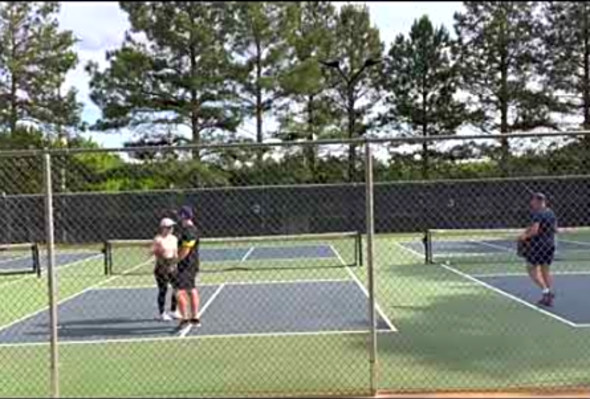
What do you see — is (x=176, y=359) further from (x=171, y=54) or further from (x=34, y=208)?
(x=171, y=54)

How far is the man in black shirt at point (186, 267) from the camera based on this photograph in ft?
40.1

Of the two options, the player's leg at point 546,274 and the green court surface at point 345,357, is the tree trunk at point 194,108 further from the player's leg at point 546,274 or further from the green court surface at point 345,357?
the player's leg at point 546,274

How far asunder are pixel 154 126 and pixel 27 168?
1149 inches

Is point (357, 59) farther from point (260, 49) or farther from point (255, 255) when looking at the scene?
point (255, 255)

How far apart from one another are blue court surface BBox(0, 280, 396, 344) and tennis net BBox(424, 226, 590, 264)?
400 centimetres

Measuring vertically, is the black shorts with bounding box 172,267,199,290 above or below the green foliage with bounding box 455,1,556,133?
Result: below

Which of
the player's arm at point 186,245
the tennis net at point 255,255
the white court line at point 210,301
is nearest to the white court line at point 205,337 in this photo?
the player's arm at point 186,245

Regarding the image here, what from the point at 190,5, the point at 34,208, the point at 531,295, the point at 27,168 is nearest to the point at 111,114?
the point at 190,5

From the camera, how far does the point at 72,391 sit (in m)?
8.34

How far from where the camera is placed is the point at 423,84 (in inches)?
2023

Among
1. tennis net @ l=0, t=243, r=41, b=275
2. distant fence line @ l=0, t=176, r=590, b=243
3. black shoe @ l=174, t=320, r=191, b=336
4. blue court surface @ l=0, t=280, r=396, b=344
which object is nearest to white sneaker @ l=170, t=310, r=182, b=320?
blue court surface @ l=0, t=280, r=396, b=344

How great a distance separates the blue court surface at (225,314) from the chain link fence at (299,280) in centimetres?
5

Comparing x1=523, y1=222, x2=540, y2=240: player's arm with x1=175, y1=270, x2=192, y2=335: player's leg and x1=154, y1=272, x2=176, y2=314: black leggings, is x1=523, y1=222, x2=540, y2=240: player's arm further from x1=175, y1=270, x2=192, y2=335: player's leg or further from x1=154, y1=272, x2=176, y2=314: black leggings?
x1=154, y1=272, x2=176, y2=314: black leggings

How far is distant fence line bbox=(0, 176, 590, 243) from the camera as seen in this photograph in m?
20.1
